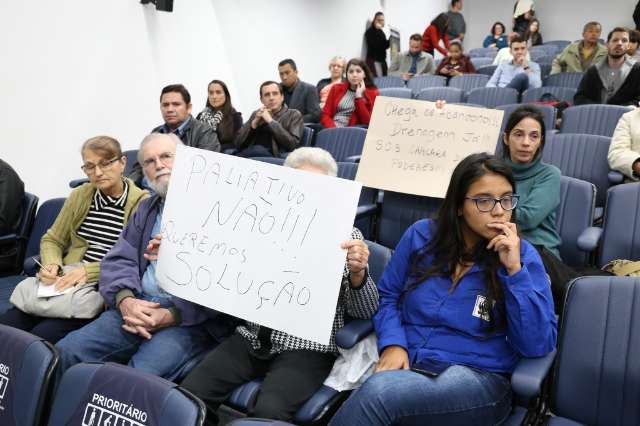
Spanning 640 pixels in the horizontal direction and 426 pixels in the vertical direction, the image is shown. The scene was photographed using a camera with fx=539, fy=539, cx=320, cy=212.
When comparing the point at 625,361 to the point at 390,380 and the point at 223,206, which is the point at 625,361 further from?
the point at 223,206

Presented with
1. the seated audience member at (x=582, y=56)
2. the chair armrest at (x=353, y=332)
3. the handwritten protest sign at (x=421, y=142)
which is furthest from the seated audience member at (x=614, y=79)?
the chair armrest at (x=353, y=332)

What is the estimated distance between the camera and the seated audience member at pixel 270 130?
390cm

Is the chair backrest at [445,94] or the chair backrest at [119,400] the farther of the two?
the chair backrest at [445,94]

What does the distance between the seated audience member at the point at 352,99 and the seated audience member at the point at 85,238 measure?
8.33 ft

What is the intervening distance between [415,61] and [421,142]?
5765 millimetres

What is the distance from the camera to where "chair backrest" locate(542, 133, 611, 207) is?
3129 millimetres

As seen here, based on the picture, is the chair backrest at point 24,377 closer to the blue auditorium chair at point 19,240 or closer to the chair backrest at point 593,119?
→ the blue auditorium chair at point 19,240

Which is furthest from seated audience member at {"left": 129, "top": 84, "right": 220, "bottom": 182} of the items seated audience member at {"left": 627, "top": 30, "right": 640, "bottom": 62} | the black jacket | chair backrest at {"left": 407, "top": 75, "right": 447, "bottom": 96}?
chair backrest at {"left": 407, "top": 75, "right": 447, "bottom": 96}

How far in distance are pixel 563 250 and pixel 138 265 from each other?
6.09 ft

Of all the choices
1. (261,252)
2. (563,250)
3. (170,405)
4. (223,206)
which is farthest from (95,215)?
(563,250)

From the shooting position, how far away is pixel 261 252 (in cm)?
153

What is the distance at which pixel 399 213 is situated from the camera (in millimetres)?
2852

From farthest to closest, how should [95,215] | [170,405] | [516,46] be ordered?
[516,46] → [95,215] → [170,405]

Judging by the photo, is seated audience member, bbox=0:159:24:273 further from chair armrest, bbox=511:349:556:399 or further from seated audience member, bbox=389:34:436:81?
seated audience member, bbox=389:34:436:81
